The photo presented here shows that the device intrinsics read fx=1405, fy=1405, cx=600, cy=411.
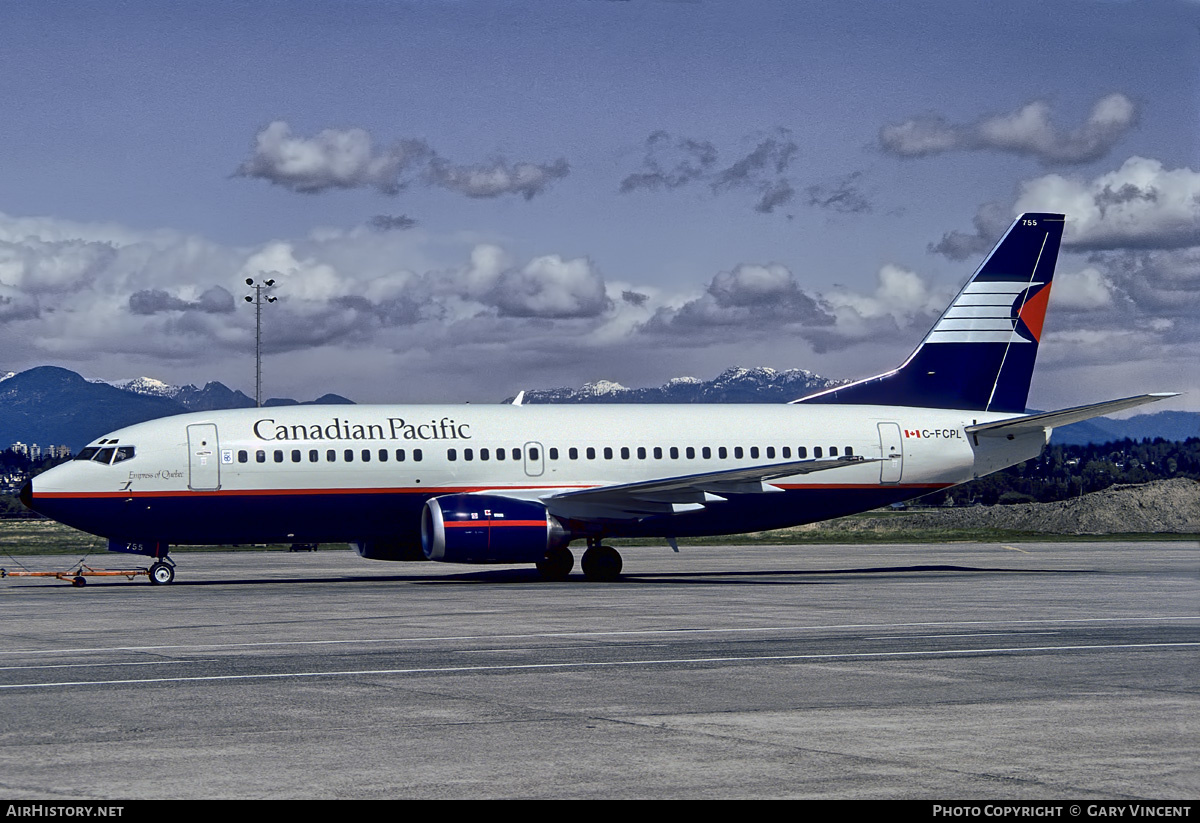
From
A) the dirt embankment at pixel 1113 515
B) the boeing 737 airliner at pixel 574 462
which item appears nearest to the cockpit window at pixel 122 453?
the boeing 737 airliner at pixel 574 462

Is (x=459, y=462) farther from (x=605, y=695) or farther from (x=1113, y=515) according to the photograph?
(x=1113, y=515)

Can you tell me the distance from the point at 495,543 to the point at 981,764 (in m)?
23.8

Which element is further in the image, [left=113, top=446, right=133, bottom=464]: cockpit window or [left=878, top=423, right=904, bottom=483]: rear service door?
[left=878, top=423, right=904, bottom=483]: rear service door

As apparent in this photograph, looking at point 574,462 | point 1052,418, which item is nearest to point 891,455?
point 1052,418

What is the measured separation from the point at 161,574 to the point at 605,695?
2309 centimetres

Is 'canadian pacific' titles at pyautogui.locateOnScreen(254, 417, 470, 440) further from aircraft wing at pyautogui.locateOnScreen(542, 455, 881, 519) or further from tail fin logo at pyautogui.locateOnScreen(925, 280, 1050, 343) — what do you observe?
tail fin logo at pyautogui.locateOnScreen(925, 280, 1050, 343)

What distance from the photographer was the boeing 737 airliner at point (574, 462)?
3403cm

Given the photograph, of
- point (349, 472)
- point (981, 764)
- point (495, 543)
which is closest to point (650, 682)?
point (981, 764)

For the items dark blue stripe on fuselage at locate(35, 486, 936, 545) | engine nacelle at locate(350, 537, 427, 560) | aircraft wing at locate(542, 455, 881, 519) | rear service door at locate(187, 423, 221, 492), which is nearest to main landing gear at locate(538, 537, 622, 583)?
dark blue stripe on fuselage at locate(35, 486, 936, 545)

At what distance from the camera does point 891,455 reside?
129ft

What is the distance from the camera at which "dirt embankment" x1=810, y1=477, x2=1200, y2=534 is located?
75.2 metres

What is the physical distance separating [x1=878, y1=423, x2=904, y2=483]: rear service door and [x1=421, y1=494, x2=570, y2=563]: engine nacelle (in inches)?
401

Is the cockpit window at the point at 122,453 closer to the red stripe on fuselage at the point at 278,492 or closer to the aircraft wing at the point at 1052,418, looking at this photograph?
the red stripe on fuselage at the point at 278,492

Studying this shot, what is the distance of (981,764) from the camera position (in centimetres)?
1055
